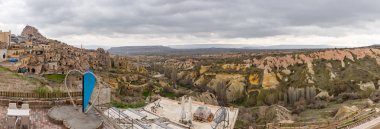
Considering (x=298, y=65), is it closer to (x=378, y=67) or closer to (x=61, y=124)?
(x=378, y=67)

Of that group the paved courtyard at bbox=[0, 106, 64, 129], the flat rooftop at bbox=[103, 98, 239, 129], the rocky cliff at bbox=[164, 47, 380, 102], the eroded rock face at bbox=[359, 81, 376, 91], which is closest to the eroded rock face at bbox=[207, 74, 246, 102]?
the rocky cliff at bbox=[164, 47, 380, 102]

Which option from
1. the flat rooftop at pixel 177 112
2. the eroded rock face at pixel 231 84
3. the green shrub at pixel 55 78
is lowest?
the eroded rock face at pixel 231 84

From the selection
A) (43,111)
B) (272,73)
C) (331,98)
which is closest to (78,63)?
(272,73)

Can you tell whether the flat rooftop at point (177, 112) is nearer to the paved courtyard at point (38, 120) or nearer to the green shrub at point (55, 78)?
the paved courtyard at point (38, 120)

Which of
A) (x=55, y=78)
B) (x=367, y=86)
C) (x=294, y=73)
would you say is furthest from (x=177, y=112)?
(x=294, y=73)

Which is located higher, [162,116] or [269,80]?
[162,116]

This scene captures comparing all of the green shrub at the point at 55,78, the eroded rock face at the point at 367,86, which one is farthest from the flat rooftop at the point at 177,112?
the eroded rock face at the point at 367,86

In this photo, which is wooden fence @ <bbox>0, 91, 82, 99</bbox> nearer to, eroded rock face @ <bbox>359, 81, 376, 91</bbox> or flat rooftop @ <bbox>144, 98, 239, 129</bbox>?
flat rooftop @ <bbox>144, 98, 239, 129</bbox>

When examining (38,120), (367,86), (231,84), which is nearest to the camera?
(38,120)

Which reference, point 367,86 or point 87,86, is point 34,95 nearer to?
point 87,86
